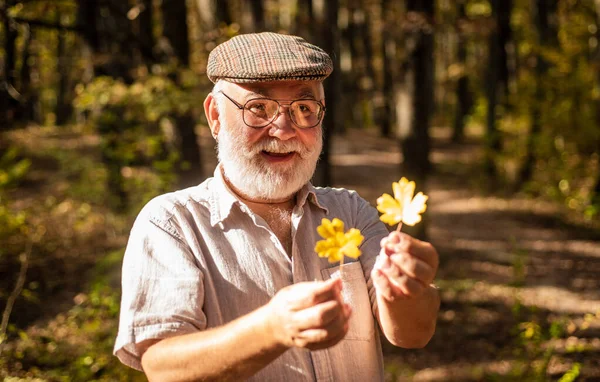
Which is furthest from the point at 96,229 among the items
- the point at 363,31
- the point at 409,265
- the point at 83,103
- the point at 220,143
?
the point at 363,31

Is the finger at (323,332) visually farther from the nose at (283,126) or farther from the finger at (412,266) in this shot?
the nose at (283,126)

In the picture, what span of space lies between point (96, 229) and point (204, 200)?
25.3 feet

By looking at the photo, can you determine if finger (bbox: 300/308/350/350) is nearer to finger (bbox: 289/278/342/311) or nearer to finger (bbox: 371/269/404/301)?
finger (bbox: 289/278/342/311)

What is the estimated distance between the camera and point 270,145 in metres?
2.06

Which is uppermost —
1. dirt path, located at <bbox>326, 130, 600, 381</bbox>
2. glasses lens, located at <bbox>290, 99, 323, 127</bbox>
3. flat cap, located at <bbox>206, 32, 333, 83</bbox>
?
flat cap, located at <bbox>206, 32, 333, 83</bbox>

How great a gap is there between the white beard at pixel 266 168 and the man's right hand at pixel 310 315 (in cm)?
64

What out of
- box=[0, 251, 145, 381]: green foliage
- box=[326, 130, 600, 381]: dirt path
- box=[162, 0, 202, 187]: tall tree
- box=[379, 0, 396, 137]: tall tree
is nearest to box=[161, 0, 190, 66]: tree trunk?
box=[162, 0, 202, 187]: tall tree

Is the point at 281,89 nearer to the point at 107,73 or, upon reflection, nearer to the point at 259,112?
the point at 259,112

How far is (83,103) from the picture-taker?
5.98m

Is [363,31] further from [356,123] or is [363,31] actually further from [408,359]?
[408,359]

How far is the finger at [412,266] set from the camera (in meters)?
1.64

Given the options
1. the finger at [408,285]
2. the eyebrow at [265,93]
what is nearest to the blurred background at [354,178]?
the eyebrow at [265,93]

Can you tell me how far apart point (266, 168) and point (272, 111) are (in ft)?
0.67

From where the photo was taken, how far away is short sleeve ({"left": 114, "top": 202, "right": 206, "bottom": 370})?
1768mm
